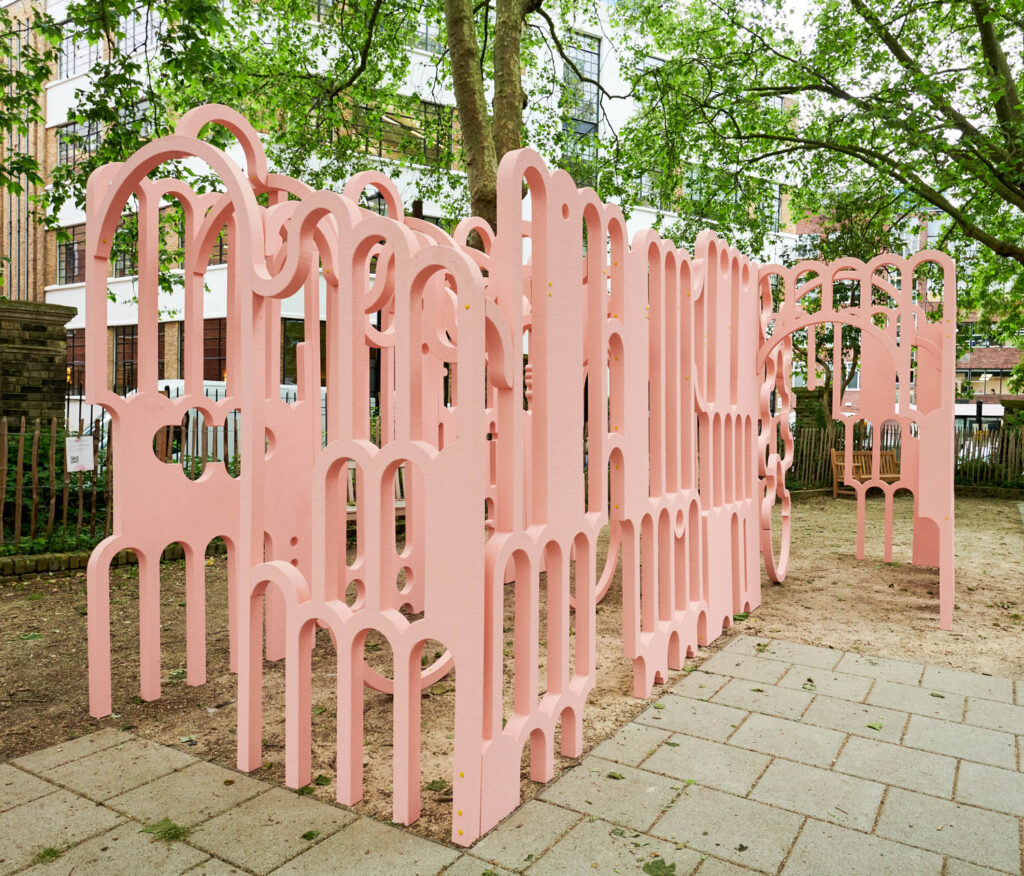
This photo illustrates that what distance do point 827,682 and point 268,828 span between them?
2.94 metres

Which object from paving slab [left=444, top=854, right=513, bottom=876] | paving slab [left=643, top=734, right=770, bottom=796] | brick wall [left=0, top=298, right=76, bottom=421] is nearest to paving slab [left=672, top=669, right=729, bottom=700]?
paving slab [left=643, top=734, right=770, bottom=796]

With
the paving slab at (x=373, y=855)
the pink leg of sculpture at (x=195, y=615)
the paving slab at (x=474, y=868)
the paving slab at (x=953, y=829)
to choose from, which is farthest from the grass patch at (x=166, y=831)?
the paving slab at (x=953, y=829)

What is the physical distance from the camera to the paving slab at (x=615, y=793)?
2828 millimetres

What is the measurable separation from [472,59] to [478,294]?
642 cm

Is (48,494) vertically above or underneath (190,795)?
above

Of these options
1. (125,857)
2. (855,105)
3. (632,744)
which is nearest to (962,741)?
(632,744)

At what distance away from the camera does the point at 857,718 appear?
12.5 ft

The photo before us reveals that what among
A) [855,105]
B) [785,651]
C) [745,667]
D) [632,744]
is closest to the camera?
[632,744]

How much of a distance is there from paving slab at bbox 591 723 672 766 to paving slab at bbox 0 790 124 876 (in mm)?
1819

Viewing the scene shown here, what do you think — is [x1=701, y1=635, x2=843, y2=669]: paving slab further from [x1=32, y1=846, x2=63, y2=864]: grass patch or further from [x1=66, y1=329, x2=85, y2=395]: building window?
[x1=66, y1=329, x2=85, y2=395]: building window

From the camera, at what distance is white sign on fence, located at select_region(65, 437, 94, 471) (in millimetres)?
6723

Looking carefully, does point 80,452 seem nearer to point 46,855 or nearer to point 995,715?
point 46,855

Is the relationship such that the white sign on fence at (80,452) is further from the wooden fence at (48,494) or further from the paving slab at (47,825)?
the paving slab at (47,825)

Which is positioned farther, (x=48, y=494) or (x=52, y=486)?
(x=48, y=494)
